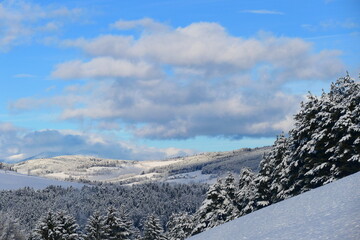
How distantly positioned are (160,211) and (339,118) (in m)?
172

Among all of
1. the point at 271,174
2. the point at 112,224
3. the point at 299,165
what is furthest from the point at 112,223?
the point at 299,165

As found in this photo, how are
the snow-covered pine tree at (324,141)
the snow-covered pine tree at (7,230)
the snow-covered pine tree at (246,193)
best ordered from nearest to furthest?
the snow-covered pine tree at (324,141) → the snow-covered pine tree at (246,193) → the snow-covered pine tree at (7,230)

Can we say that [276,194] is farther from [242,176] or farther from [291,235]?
[291,235]

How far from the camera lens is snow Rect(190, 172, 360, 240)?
12086 mm

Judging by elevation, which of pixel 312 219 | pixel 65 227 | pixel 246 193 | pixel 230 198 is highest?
pixel 246 193

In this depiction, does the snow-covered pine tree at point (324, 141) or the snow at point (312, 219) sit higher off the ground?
the snow-covered pine tree at point (324, 141)

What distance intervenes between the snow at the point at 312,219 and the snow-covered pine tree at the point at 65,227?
4194cm

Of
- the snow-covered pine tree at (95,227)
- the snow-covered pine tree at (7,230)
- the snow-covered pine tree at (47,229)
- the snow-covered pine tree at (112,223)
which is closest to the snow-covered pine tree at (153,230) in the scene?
the snow-covered pine tree at (95,227)

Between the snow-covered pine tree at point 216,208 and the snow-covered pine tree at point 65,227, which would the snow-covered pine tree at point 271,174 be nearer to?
the snow-covered pine tree at point 216,208

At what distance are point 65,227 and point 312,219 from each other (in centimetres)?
4873

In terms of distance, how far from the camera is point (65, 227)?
58625 millimetres

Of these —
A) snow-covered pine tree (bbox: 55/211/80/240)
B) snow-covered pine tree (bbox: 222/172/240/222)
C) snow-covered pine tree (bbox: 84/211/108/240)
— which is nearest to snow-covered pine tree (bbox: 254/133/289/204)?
snow-covered pine tree (bbox: 222/172/240/222)

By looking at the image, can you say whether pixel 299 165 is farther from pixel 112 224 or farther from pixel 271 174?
pixel 112 224

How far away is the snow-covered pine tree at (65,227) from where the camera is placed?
188 feet
